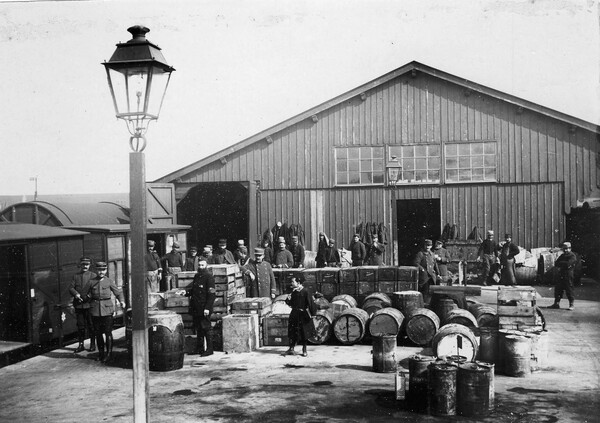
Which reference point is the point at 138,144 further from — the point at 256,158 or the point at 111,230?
the point at 256,158

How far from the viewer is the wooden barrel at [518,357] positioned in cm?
1063

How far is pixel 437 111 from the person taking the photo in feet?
75.0

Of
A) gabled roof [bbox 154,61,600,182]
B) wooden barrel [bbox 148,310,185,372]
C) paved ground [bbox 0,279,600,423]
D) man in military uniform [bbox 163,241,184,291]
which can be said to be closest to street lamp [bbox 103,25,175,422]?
paved ground [bbox 0,279,600,423]

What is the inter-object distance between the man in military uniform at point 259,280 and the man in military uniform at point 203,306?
2779mm

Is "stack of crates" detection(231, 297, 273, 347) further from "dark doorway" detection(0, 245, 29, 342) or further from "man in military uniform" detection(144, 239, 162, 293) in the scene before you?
"man in military uniform" detection(144, 239, 162, 293)

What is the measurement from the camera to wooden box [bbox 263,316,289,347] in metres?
13.8

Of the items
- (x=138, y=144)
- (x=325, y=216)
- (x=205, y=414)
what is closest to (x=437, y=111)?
(x=325, y=216)

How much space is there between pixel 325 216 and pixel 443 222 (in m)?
4.57

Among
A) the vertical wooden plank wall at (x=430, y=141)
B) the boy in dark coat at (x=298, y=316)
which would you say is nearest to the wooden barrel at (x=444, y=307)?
the boy in dark coat at (x=298, y=316)

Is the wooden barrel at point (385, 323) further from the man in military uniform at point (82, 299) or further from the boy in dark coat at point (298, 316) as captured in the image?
the man in military uniform at point (82, 299)

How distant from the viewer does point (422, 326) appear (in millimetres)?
12992

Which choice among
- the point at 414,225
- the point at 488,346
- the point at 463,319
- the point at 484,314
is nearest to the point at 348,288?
the point at 484,314

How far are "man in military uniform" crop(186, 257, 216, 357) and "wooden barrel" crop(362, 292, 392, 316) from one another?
3.78m

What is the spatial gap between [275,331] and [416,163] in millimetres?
11569
